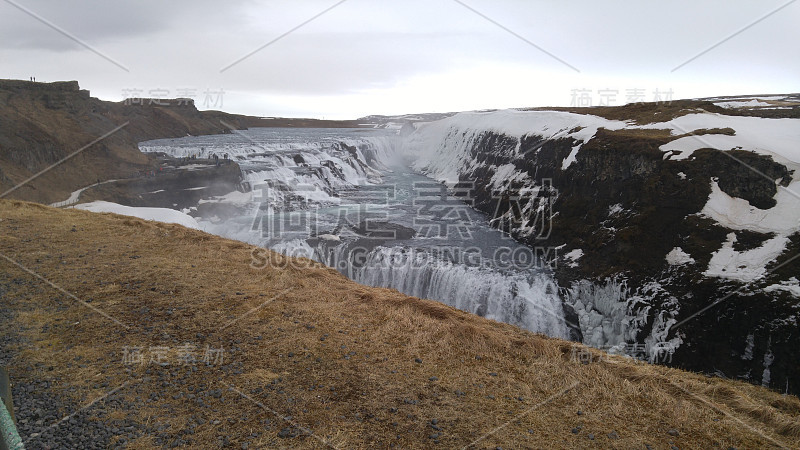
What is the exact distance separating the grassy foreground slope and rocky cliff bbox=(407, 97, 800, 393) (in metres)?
5.22

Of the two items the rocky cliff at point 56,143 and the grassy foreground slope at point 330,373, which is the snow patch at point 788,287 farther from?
the rocky cliff at point 56,143

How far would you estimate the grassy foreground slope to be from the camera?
5.29m

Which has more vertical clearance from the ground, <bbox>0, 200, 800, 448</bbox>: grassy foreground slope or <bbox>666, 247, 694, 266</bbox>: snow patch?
<bbox>666, 247, 694, 266</bbox>: snow patch

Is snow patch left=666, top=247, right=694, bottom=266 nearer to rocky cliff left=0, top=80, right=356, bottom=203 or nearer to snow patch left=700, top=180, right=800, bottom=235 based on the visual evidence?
snow patch left=700, top=180, right=800, bottom=235

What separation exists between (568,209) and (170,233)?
58.5 feet

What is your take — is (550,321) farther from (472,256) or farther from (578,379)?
(578,379)

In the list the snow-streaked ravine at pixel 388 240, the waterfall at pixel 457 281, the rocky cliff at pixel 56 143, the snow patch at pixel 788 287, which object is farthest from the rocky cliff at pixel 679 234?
the rocky cliff at pixel 56 143

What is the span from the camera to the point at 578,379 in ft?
22.1

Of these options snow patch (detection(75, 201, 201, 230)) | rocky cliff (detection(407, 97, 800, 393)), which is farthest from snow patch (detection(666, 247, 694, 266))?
snow patch (detection(75, 201, 201, 230))

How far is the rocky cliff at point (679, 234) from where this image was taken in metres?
11.6

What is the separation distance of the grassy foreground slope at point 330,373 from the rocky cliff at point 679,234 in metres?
5.22

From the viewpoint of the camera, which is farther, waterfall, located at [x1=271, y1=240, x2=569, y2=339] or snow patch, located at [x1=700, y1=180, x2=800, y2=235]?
waterfall, located at [x1=271, y1=240, x2=569, y2=339]

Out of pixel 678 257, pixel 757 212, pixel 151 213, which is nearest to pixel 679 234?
pixel 678 257

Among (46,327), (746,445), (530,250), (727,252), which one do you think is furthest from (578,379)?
(530,250)
